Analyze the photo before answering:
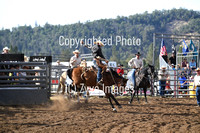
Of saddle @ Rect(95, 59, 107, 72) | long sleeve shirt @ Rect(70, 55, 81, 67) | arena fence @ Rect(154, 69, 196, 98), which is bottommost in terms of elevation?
arena fence @ Rect(154, 69, 196, 98)

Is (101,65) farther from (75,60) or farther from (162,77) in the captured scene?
(162,77)

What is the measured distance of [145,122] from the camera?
8.60 m

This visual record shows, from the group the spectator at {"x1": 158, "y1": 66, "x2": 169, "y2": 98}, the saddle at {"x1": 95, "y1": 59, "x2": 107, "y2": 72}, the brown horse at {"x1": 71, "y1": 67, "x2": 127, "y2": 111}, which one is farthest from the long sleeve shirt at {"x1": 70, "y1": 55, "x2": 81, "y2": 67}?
the spectator at {"x1": 158, "y1": 66, "x2": 169, "y2": 98}

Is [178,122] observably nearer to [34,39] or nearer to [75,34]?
[75,34]

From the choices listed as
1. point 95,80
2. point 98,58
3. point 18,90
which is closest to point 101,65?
point 98,58

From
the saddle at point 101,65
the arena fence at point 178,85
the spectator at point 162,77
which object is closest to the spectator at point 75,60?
the saddle at point 101,65

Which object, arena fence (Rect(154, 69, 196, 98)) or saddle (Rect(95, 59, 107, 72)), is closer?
saddle (Rect(95, 59, 107, 72))

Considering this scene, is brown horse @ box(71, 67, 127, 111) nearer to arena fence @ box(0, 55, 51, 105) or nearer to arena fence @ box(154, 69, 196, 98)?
arena fence @ box(0, 55, 51, 105)

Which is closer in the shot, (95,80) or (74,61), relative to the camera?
(95,80)

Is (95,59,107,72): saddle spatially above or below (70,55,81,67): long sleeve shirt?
below

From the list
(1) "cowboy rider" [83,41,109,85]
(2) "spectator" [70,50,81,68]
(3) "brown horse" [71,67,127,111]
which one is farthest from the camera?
(2) "spectator" [70,50,81,68]

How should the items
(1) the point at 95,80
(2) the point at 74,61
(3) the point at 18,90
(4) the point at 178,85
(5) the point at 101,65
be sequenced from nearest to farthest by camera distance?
1. (5) the point at 101,65
2. (3) the point at 18,90
3. (1) the point at 95,80
4. (2) the point at 74,61
5. (4) the point at 178,85

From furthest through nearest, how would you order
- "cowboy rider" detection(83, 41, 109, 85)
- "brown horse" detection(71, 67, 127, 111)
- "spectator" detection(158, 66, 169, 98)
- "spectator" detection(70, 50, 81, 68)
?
"spectator" detection(158, 66, 169, 98)
"spectator" detection(70, 50, 81, 68)
"cowboy rider" detection(83, 41, 109, 85)
"brown horse" detection(71, 67, 127, 111)

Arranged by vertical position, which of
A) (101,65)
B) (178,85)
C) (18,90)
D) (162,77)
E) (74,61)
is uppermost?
(74,61)
